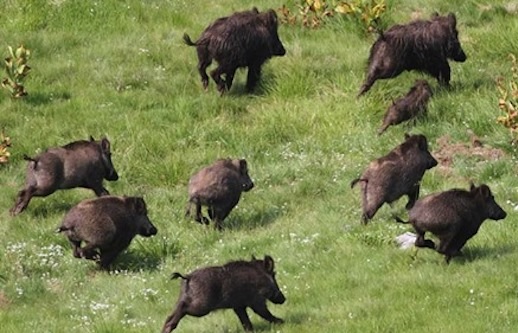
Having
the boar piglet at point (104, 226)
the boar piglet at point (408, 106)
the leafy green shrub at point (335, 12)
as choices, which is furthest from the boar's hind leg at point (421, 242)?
the leafy green shrub at point (335, 12)

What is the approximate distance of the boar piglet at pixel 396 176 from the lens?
1448 cm

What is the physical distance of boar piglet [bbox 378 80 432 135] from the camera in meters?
17.2

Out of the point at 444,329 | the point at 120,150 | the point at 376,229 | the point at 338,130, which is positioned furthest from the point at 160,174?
the point at 444,329

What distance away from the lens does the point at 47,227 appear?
605 inches

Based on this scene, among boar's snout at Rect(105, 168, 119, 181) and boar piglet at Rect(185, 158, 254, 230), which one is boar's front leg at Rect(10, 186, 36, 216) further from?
boar piglet at Rect(185, 158, 254, 230)

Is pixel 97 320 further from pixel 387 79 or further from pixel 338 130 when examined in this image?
pixel 387 79

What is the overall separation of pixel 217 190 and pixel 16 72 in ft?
16.3

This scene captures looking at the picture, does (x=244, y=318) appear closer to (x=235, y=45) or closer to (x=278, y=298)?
(x=278, y=298)

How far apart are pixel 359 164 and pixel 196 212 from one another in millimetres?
2435

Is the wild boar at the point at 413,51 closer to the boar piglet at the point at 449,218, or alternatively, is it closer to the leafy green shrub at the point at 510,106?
the leafy green shrub at the point at 510,106

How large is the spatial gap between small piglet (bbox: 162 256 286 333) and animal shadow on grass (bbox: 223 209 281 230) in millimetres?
2999

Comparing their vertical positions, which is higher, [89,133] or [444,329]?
[444,329]

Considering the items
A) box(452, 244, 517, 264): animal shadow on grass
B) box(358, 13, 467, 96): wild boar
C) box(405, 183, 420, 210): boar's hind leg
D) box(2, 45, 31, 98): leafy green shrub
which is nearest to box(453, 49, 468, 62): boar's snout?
box(358, 13, 467, 96): wild boar

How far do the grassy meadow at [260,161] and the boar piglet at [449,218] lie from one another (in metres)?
0.22
